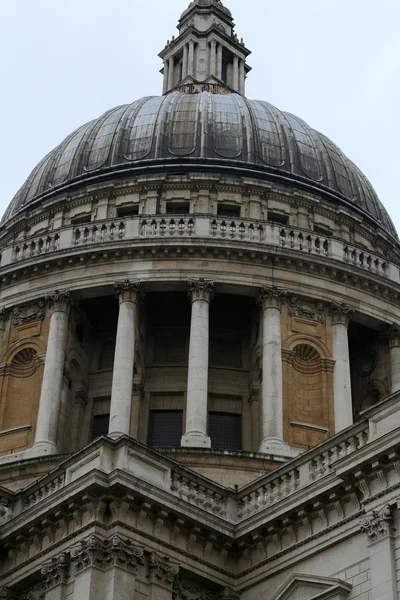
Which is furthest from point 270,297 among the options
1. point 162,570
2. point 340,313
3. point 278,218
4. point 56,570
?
point 56,570

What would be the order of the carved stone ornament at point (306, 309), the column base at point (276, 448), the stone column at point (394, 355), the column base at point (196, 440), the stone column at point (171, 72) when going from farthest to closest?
1. the stone column at point (171, 72)
2. the stone column at point (394, 355)
3. the carved stone ornament at point (306, 309)
4. the column base at point (276, 448)
5. the column base at point (196, 440)

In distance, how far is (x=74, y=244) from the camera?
39438mm

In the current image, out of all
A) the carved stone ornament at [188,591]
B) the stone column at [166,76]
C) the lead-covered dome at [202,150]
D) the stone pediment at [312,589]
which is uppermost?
the stone column at [166,76]

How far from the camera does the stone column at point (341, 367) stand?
3612 centimetres

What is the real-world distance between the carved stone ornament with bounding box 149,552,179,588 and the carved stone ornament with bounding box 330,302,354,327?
1529 centimetres

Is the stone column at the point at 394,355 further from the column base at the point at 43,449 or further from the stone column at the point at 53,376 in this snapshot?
the column base at the point at 43,449

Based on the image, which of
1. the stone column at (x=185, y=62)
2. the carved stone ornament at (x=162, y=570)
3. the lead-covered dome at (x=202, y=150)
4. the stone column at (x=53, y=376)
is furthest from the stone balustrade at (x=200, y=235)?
the stone column at (x=185, y=62)

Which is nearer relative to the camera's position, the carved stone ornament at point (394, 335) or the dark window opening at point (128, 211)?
the carved stone ornament at point (394, 335)

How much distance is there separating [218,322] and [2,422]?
7.83 meters

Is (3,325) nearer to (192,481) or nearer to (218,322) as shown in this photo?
(218,322)

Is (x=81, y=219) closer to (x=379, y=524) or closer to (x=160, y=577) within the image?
(x=160, y=577)

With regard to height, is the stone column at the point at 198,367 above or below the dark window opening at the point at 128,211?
below

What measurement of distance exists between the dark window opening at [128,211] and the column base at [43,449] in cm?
1090

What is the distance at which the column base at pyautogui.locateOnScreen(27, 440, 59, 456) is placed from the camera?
113ft
